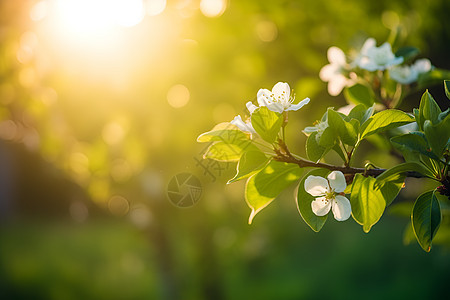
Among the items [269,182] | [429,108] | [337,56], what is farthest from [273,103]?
[337,56]

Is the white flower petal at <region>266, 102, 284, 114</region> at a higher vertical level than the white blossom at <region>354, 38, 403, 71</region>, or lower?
lower

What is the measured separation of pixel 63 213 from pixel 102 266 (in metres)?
3.40

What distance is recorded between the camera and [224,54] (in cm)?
205

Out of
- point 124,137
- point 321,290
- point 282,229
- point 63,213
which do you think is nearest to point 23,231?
point 63,213

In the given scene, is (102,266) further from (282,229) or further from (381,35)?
(381,35)

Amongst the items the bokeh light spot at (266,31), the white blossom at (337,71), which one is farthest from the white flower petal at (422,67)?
the bokeh light spot at (266,31)

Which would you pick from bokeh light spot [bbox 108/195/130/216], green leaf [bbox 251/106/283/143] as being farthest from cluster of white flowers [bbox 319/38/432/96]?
bokeh light spot [bbox 108/195/130/216]

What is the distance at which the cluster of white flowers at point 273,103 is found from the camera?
64 centimetres

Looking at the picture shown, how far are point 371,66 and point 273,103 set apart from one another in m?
0.40

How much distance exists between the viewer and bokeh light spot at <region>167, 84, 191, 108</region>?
2.12 metres

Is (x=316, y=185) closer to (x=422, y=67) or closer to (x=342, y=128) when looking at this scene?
(x=342, y=128)

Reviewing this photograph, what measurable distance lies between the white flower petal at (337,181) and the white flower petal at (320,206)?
0.02 metres

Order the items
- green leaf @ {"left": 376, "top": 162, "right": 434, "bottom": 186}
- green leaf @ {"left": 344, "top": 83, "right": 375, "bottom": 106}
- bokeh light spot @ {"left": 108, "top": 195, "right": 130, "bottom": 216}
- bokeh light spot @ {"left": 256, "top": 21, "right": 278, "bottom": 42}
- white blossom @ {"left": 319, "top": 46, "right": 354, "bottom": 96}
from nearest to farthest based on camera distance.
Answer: green leaf @ {"left": 376, "top": 162, "right": 434, "bottom": 186} → green leaf @ {"left": 344, "top": 83, "right": 375, "bottom": 106} → white blossom @ {"left": 319, "top": 46, "right": 354, "bottom": 96} → bokeh light spot @ {"left": 256, "top": 21, "right": 278, "bottom": 42} → bokeh light spot @ {"left": 108, "top": 195, "right": 130, "bottom": 216}

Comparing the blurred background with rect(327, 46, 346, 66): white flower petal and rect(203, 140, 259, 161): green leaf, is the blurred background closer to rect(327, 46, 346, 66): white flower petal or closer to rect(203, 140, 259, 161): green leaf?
rect(327, 46, 346, 66): white flower petal
